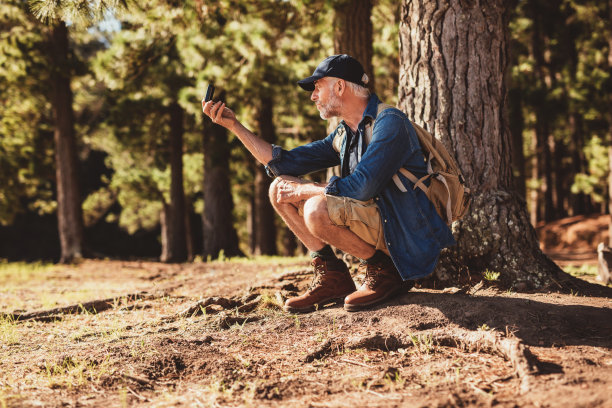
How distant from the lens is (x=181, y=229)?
14.5 m

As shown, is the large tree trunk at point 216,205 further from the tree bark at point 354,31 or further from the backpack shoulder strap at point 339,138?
the backpack shoulder strap at point 339,138

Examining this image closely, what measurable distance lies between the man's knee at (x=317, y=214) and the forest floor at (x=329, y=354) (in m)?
0.60

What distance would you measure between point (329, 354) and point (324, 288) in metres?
0.75

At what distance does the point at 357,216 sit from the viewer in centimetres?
307

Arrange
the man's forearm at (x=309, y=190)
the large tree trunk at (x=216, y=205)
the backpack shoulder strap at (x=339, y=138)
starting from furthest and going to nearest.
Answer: the large tree trunk at (x=216, y=205) < the backpack shoulder strap at (x=339, y=138) < the man's forearm at (x=309, y=190)

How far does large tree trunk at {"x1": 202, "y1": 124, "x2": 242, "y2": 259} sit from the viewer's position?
11.8m

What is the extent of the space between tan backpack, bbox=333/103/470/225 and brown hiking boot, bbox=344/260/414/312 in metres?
0.51

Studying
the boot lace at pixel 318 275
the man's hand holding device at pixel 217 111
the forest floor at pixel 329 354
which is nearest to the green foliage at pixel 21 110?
the man's hand holding device at pixel 217 111

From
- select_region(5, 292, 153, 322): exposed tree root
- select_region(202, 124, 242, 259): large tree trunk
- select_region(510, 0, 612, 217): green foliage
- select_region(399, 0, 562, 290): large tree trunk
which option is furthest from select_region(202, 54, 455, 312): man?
select_region(510, 0, 612, 217): green foliage

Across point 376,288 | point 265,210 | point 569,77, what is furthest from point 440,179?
point 569,77

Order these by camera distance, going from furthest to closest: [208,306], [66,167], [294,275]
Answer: [66,167]
[294,275]
[208,306]

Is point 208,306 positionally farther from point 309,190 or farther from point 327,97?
point 327,97

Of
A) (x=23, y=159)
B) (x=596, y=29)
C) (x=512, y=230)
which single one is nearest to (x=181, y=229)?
(x=23, y=159)

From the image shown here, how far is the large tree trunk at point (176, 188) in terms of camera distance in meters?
14.1
